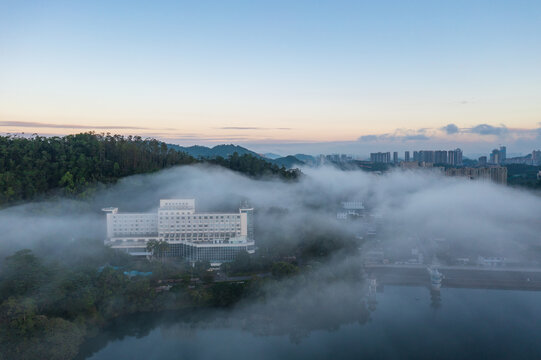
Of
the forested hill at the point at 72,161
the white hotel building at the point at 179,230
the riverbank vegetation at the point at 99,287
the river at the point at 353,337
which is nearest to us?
the riverbank vegetation at the point at 99,287

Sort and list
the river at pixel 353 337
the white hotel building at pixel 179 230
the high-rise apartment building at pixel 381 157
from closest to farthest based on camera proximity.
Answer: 1. the river at pixel 353 337
2. the white hotel building at pixel 179 230
3. the high-rise apartment building at pixel 381 157

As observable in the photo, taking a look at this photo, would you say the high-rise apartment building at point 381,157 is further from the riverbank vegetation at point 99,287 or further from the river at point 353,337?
the river at point 353,337

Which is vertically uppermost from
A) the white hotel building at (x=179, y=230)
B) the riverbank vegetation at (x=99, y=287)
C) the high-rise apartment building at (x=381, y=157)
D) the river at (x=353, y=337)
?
the high-rise apartment building at (x=381, y=157)

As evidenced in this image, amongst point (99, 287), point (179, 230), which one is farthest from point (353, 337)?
point (179, 230)

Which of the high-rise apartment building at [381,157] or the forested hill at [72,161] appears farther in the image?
the high-rise apartment building at [381,157]

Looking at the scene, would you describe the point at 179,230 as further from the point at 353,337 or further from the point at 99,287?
the point at 353,337

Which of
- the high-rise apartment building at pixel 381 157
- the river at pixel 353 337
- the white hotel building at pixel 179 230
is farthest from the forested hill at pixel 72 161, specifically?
the high-rise apartment building at pixel 381 157
